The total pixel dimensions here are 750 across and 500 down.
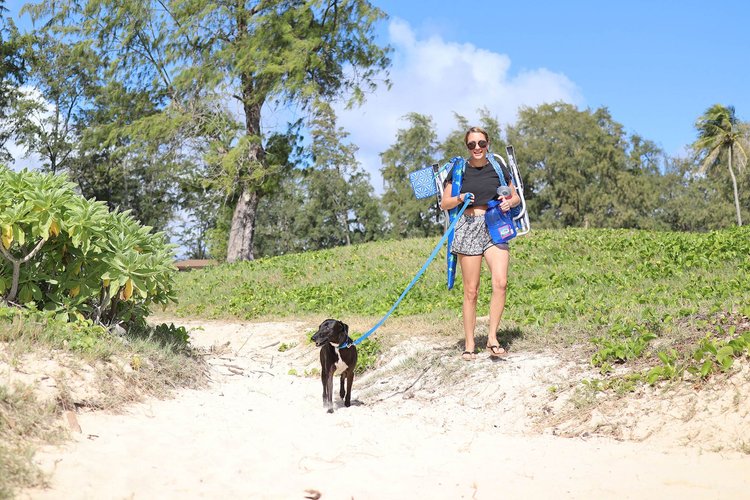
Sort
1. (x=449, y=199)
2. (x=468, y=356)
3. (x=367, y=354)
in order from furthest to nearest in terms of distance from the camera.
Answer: (x=367, y=354)
(x=468, y=356)
(x=449, y=199)

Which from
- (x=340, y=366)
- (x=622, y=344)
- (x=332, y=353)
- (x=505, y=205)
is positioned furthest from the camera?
(x=505, y=205)

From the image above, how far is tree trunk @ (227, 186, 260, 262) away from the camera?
24594 millimetres

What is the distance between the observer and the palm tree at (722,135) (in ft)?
136

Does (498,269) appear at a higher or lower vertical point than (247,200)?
lower

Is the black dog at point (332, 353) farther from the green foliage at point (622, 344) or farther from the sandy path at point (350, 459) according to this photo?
the green foliage at point (622, 344)

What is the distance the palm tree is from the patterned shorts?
3895cm

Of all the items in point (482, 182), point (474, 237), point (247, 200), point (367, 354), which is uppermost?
point (247, 200)

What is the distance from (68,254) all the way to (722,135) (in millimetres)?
43397

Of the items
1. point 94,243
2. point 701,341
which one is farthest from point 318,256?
point 701,341

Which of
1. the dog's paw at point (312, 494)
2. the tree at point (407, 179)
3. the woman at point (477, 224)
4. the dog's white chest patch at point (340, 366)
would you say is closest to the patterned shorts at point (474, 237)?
the woman at point (477, 224)

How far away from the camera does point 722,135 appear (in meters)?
41.8

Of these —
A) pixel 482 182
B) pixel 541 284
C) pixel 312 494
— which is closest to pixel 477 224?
pixel 482 182

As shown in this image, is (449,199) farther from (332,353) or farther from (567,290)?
(567,290)

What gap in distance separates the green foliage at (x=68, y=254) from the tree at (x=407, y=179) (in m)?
38.8
